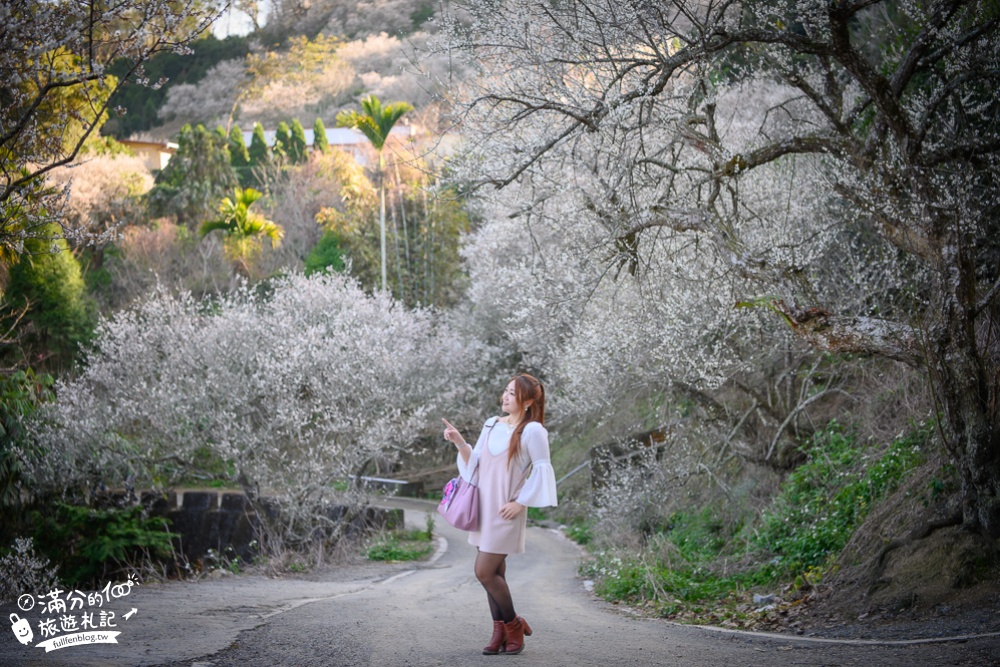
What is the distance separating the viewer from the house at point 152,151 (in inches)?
1951

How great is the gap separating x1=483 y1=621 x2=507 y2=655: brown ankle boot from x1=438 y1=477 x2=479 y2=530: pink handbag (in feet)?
1.96

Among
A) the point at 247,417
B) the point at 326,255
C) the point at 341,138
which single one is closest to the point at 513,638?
the point at 247,417

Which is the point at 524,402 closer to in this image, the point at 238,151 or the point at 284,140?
the point at 284,140

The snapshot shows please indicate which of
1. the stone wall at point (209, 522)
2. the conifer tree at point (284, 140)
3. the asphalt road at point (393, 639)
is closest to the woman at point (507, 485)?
the asphalt road at point (393, 639)

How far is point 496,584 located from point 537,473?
27.6 inches

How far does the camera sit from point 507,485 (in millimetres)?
5293

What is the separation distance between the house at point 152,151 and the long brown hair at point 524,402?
4846 cm

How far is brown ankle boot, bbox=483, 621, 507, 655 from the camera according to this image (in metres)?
5.07

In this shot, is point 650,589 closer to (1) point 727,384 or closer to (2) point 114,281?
(1) point 727,384

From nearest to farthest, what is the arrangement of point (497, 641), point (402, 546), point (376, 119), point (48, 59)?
point (497, 641)
point (48, 59)
point (402, 546)
point (376, 119)

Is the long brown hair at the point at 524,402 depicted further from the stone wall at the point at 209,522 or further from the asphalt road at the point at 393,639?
the stone wall at the point at 209,522

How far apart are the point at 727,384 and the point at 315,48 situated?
50.3 m

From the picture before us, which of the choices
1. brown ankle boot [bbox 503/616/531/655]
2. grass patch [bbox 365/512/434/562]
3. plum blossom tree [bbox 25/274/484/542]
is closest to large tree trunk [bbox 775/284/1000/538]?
brown ankle boot [bbox 503/616/531/655]

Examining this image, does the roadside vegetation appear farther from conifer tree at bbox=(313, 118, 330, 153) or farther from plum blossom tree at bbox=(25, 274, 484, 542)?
conifer tree at bbox=(313, 118, 330, 153)
